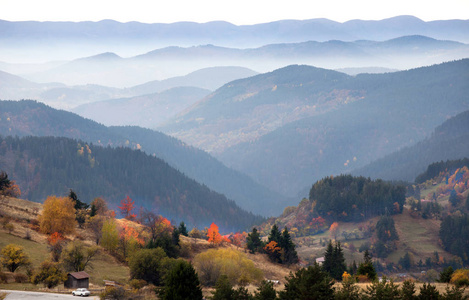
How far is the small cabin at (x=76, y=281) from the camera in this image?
78.6 m

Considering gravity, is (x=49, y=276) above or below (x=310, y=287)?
above

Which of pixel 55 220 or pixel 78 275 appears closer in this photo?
pixel 78 275

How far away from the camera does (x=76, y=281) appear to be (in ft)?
259

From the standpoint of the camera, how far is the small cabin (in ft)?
258

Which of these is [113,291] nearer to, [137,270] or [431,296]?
[137,270]

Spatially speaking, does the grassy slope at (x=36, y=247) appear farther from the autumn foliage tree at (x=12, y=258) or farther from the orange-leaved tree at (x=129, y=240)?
the orange-leaved tree at (x=129, y=240)

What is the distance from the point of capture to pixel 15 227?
107 metres

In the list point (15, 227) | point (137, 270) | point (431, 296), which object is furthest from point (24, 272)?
point (431, 296)

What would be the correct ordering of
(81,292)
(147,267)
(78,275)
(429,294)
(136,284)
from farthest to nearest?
1. (147,267)
2. (136,284)
3. (78,275)
4. (81,292)
5. (429,294)

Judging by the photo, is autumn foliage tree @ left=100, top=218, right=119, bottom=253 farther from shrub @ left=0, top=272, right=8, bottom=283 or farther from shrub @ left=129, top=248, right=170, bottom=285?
shrub @ left=0, top=272, right=8, bottom=283

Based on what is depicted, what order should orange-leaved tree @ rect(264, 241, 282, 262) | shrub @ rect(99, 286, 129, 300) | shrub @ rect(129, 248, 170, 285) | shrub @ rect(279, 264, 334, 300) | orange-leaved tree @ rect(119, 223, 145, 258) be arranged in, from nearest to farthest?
shrub @ rect(279, 264, 334, 300) < shrub @ rect(99, 286, 129, 300) < shrub @ rect(129, 248, 170, 285) < orange-leaved tree @ rect(119, 223, 145, 258) < orange-leaved tree @ rect(264, 241, 282, 262)

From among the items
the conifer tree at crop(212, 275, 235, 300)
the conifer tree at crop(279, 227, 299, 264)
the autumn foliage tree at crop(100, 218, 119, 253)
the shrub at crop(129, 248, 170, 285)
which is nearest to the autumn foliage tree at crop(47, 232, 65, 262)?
the autumn foliage tree at crop(100, 218, 119, 253)

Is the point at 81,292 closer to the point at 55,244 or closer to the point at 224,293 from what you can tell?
the point at 224,293

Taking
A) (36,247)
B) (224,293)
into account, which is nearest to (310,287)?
(224,293)
